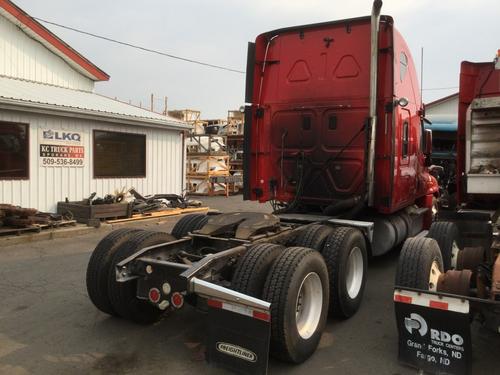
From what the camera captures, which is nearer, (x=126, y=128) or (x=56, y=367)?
(x=56, y=367)

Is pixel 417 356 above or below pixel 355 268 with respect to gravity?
below

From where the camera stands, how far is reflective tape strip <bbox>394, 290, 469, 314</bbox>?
3.29m

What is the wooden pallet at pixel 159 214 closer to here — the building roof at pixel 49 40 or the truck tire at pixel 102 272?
the truck tire at pixel 102 272

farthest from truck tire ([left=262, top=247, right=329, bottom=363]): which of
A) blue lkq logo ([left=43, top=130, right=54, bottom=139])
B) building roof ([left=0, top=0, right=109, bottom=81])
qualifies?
building roof ([left=0, top=0, right=109, bottom=81])

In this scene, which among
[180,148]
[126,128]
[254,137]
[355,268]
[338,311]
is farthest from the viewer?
[180,148]

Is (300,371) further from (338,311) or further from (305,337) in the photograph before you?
(338,311)

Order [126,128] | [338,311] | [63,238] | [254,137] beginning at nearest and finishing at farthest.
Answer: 1. [338,311]
2. [254,137]
3. [63,238]
4. [126,128]

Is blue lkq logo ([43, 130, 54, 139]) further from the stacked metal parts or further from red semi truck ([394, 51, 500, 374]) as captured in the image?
red semi truck ([394, 51, 500, 374])

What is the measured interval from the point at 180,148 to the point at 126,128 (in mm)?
2408

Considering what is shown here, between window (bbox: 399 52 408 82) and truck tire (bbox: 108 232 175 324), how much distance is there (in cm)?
401

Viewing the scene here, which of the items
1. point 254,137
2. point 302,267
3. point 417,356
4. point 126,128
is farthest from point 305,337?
point 126,128

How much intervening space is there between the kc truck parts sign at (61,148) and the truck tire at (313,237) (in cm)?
796

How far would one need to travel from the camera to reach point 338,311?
4703mm

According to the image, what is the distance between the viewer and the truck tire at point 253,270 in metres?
3.57
